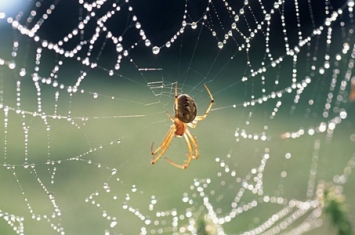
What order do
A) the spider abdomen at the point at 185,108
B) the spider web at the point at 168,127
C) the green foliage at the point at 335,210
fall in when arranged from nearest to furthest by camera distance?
the green foliage at the point at 335,210, the spider abdomen at the point at 185,108, the spider web at the point at 168,127

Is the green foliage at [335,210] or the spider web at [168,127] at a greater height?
the spider web at [168,127]

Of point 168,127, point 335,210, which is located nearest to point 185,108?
point 335,210

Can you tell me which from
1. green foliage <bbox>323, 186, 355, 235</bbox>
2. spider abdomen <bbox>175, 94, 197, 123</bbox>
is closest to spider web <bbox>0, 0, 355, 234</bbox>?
spider abdomen <bbox>175, 94, 197, 123</bbox>

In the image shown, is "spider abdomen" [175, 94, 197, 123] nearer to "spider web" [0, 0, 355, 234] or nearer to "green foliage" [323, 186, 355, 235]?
"spider web" [0, 0, 355, 234]

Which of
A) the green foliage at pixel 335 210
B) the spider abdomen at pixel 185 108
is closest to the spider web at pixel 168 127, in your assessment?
the spider abdomen at pixel 185 108

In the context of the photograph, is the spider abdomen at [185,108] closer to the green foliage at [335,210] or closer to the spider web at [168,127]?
→ the spider web at [168,127]

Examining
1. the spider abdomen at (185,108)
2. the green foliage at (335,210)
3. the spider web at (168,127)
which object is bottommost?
the green foliage at (335,210)
